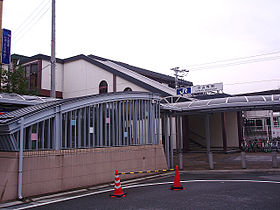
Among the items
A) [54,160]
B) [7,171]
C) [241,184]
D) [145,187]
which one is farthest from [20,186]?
[241,184]

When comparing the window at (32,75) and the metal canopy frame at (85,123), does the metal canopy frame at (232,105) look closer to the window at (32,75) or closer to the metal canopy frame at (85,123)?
Answer: the metal canopy frame at (85,123)

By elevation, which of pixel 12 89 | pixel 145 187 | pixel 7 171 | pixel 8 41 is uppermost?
pixel 8 41

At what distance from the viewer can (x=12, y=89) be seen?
2028 cm

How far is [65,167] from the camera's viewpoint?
382 inches

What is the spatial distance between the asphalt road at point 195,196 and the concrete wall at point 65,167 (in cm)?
116

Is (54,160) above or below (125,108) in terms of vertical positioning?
below

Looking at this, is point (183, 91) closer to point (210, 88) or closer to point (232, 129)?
point (210, 88)

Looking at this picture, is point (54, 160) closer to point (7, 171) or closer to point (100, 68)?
point (7, 171)

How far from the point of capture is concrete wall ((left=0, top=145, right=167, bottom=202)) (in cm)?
845

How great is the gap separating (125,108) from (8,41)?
32.2 feet

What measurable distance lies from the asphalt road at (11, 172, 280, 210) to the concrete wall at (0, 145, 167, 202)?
3.82ft

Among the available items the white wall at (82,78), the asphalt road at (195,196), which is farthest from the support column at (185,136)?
the asphalt road at (195,196)

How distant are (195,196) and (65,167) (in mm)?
4519

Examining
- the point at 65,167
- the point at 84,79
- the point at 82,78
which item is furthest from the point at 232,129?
the point at 65,167
